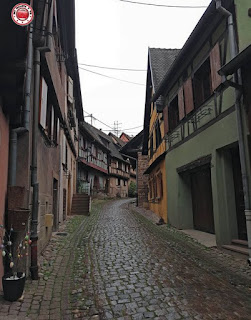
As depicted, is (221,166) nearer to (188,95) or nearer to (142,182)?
(188,95)

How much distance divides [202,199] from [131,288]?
17.9ft

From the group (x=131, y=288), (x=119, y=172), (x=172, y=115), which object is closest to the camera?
(x=131, y=288)

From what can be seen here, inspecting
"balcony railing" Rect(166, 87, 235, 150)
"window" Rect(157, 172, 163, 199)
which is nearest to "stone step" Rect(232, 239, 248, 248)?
"balcony railing" Rect(166, 87, 235, 150)

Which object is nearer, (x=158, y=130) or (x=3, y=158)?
(x=3, y=158)

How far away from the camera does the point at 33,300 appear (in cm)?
358

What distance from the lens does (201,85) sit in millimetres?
8203

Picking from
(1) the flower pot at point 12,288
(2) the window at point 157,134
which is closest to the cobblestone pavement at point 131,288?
(1) the flower pot at point 12,288

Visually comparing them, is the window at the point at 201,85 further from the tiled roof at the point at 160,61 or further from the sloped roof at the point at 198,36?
the tiled roof at the point at 160,61

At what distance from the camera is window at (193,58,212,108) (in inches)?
312

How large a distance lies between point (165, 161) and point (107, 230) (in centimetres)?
406

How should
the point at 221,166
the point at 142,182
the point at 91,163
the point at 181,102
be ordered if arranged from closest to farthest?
1. the point at 221,166
2. the point at 181,102
3. the point at 142,182
4. the point at 91,163

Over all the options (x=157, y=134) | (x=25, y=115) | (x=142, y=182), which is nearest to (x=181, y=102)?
(x=157, y=134)

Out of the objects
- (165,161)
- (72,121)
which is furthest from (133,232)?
(72,121)

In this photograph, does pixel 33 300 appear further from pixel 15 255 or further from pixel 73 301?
pixel 15 255
